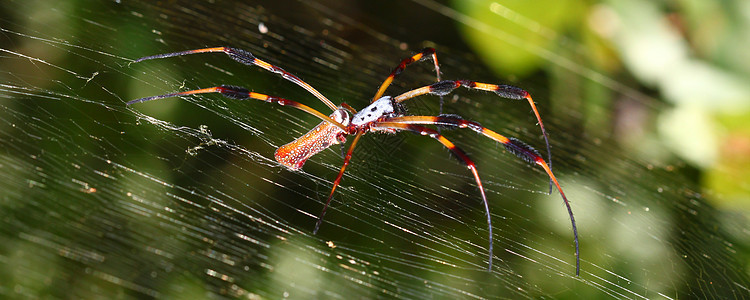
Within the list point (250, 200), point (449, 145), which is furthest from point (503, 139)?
point (250, 200)

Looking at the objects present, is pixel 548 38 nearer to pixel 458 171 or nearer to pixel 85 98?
pixel 458 171

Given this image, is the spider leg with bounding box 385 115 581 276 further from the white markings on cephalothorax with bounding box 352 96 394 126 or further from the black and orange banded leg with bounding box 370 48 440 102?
the black and orange banded leg with bounding box 370 48 440 102

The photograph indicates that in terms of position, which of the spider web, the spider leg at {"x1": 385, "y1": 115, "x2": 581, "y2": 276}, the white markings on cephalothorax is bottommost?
the spider web

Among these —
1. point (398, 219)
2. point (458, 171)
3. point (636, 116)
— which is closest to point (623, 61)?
point (636, 116)

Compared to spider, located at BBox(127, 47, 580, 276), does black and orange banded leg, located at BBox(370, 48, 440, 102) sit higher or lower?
higher

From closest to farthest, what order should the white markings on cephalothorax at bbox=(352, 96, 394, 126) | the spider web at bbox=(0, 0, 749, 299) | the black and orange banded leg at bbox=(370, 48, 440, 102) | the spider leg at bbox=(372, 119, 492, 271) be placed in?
the spider web at bbox=(0, 0, 749, 299), the spider leg at bbox=(372, 119, 492, 271), the white markings on cephalothorax at bbox=(352, 96, 394, 126), the black and orange banded leg at bbox=(370, 48, 440, 102)

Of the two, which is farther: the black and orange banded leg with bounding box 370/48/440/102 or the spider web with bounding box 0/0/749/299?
the black and orange banded leg with bounding box 370/48/440/102

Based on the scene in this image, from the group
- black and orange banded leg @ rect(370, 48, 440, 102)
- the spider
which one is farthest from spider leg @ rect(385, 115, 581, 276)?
black and orange banded leg @ rect(370, 48, 440, 102)
